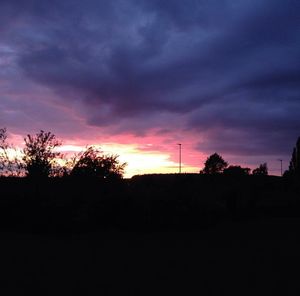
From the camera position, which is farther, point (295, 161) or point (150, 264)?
point (295, 161)

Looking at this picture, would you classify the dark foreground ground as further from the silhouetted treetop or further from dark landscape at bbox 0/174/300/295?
the silhouetted treetop

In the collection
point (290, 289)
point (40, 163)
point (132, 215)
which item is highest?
point (40, 163)

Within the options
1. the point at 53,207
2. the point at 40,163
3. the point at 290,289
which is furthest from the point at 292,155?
the point at 290,289

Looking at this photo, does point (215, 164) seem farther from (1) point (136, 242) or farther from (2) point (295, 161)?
(1) point (136, 242)

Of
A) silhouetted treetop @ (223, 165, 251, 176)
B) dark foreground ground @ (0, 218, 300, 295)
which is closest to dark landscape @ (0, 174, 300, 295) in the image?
dark foreground ground @ (0, 218, 300, 295)

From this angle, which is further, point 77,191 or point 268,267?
point 77,191

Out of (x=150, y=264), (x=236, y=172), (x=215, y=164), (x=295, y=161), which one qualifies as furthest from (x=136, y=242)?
(x=215, y=164)

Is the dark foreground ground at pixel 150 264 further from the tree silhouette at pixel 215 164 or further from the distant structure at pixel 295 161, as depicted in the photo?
the tree silhouette at pixel 215 164

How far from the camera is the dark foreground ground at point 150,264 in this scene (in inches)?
418

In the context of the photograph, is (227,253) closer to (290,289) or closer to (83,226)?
(290,289)

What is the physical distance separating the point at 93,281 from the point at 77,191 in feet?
38.3

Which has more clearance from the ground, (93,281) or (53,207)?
(53,207)

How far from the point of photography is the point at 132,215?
20750 millimetres

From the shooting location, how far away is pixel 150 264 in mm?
13375
